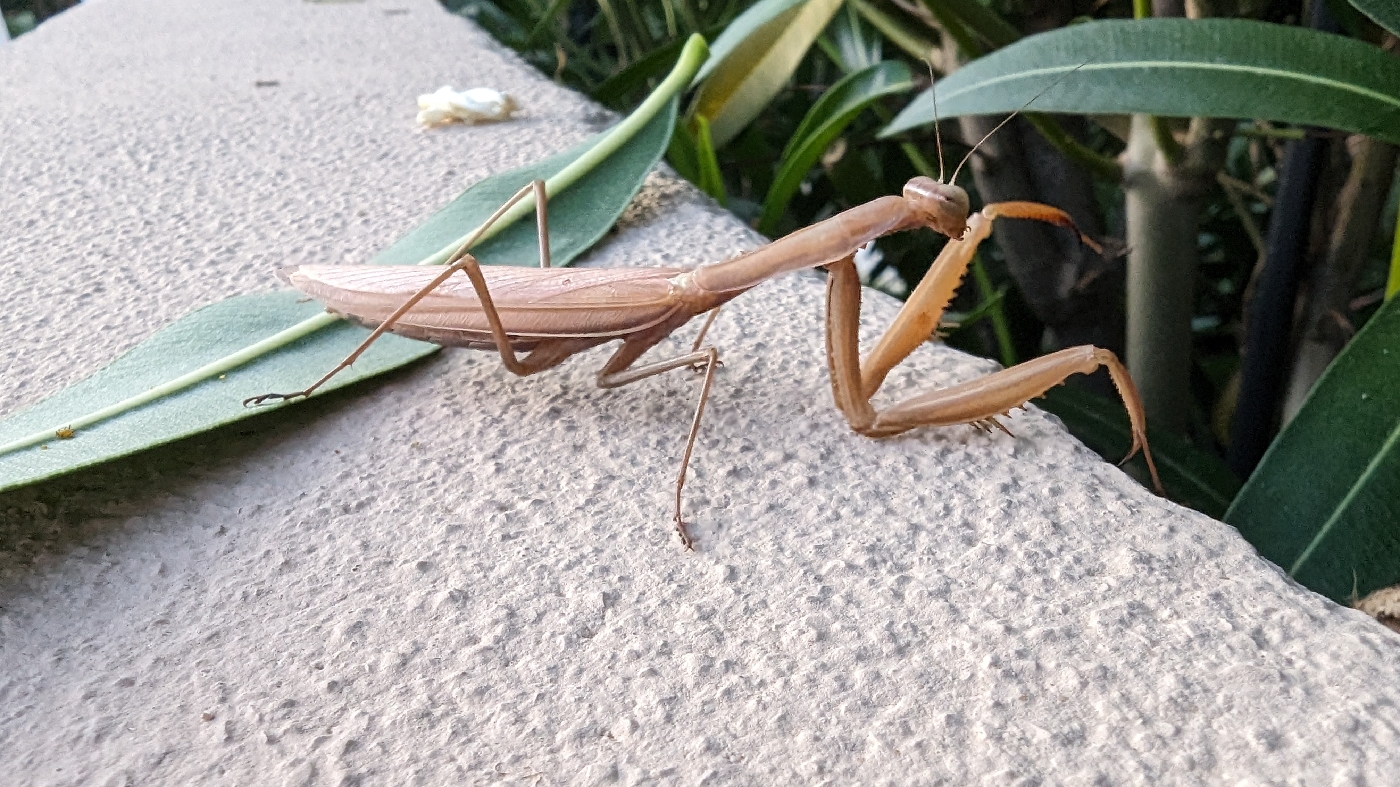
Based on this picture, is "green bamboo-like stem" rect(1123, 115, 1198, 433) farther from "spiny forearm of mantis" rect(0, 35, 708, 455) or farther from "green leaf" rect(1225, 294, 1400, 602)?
"spiny forearm of mantis" rect(0, 35, 708, 455)

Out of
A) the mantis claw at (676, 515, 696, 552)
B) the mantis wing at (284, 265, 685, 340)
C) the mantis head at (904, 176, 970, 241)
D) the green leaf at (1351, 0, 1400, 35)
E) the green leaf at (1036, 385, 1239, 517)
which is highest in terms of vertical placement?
the green leaf at (1351, 0, 1400, 35)

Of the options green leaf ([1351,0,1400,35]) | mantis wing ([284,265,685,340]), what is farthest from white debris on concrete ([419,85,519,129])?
green leaf ([1351,0,1400,35])

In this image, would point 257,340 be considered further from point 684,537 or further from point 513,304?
point 684,537

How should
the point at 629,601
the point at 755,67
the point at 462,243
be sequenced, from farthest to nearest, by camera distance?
the point at 755,67
the point at 462,243
the point at 629,601

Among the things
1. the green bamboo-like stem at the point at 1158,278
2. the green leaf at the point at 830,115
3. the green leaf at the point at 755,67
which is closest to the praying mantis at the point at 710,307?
the green bamboo-like stem at the point at 1158,278

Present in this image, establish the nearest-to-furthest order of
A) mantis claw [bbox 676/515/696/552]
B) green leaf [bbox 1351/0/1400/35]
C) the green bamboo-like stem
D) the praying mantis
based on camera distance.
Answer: mantis claw [bbox 676/515/696/552] → the praying mantis → green leaf [bbox 1351/0/1400/35] → the green bamboo-like stem

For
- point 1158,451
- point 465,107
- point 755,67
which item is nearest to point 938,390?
point 1158,451
